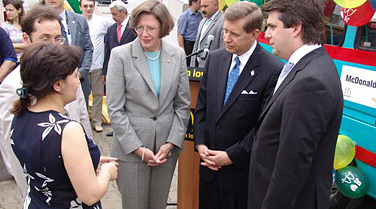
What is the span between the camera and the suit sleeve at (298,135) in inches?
61.8

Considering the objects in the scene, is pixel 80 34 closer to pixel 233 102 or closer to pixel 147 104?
pixel 147 104

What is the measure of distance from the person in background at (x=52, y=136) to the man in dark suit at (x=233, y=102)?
3.28ft

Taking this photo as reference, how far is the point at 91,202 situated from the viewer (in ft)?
5.08

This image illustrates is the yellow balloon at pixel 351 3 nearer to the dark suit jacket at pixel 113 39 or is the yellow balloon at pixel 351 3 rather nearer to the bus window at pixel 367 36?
the bus window at pixel 367 36

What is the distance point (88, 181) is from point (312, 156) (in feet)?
3.36

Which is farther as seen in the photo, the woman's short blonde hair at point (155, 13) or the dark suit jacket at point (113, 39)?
the dark suit jacket at point (113, 39)

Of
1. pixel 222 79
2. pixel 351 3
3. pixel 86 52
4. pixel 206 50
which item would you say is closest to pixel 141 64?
pixel 222 79

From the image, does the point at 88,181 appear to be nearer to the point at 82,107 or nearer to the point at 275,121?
the point at 275,121

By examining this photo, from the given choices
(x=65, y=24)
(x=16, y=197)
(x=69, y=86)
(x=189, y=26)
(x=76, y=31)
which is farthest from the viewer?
(x=189, y=26)

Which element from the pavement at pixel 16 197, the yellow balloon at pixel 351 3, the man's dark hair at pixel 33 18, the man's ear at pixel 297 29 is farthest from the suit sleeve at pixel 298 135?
the pavement at pixel 16 197

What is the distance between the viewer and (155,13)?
2365 millimetres

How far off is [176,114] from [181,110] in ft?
0.15

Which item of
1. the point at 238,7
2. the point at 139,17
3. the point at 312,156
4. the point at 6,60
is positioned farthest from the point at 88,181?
the point at 6,60

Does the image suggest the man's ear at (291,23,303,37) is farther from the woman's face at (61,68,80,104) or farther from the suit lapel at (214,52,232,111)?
the woman's face at (61,68,80,104)
